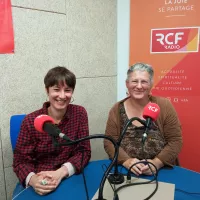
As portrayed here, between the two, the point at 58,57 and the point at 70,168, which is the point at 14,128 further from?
the point at 58,57

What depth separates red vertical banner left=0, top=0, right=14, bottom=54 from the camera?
63.5 inches

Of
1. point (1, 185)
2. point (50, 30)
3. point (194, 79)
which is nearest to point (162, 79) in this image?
point (194, 79)

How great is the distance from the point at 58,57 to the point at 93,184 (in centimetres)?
118

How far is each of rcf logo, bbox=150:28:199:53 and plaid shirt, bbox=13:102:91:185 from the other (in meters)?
1.10

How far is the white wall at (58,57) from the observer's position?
1.74m

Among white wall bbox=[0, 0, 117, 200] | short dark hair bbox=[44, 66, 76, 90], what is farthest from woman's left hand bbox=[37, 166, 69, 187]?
white wall bbox=[0, 0, 117, 200]

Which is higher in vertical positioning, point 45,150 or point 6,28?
point 6,28

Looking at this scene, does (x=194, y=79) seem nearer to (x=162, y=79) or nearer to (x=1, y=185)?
(x=162, y=79)

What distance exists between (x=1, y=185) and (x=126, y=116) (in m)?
1.10

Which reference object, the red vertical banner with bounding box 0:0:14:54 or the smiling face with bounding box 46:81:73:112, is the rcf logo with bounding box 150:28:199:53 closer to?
the smiling face with bounding box 46:81:73:112

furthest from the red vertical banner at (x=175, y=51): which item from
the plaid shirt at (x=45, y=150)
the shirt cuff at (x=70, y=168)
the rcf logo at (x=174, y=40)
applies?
the shirt cuff at (x=70, y=168)

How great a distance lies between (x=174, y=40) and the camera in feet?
6.93

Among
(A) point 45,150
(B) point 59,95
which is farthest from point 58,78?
(A) point 45,150

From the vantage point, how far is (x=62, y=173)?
127 centimetres
